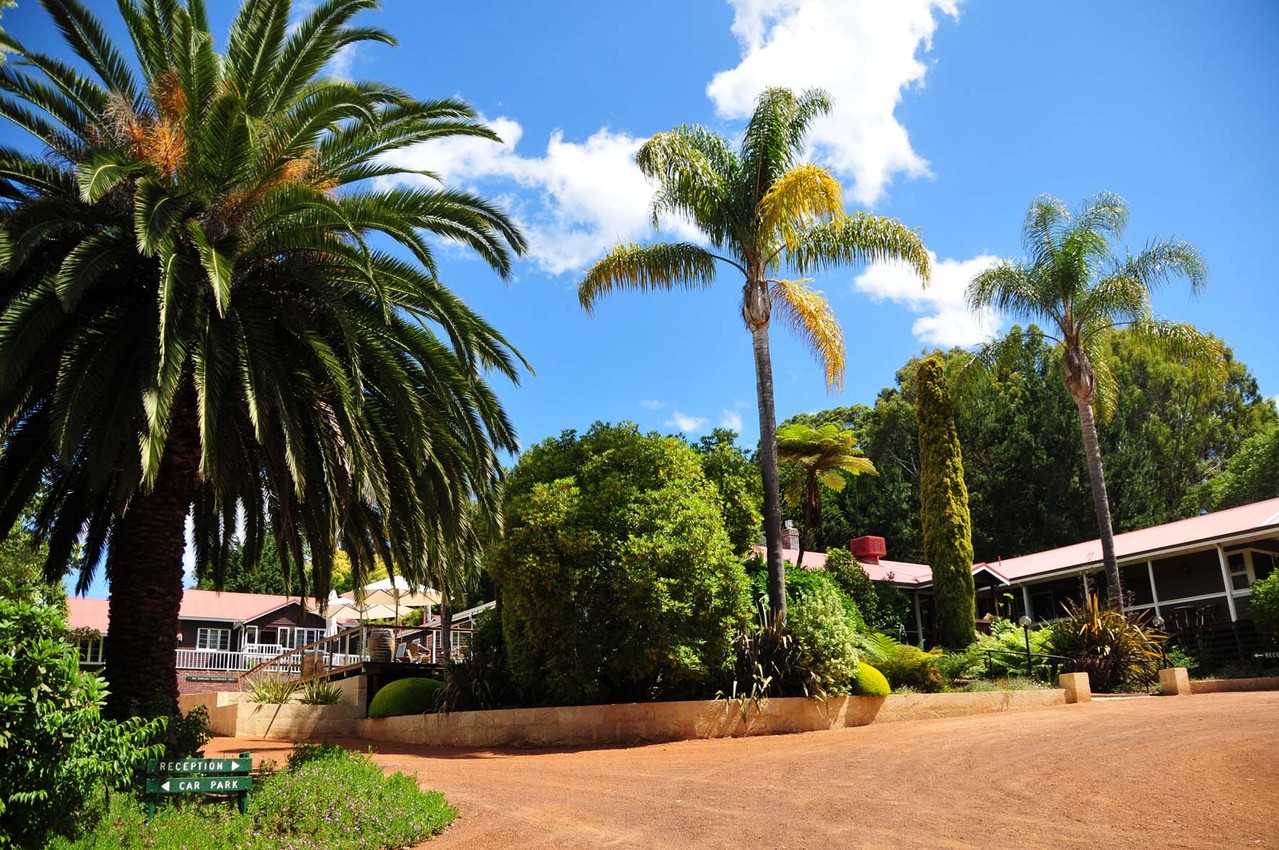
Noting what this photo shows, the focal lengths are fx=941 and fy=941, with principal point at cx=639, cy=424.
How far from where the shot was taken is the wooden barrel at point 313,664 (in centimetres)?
2569

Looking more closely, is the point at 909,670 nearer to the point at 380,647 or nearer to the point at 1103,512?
the point at 1103,512

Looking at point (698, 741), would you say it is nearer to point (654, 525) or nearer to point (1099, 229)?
point (654, 525)

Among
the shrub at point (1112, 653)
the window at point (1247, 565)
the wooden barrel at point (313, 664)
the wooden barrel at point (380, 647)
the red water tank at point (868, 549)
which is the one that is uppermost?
the red water tank at point (868, 549)

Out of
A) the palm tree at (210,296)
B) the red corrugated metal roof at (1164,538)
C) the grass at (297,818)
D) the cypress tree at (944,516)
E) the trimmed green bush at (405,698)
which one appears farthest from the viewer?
the cypress tree at (944,516)

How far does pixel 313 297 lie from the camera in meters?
11.0

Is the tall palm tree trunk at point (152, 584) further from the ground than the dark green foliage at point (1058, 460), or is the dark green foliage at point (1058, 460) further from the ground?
the dark green foliage at point (1058, 460)

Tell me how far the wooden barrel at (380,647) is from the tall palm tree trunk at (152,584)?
500 inches

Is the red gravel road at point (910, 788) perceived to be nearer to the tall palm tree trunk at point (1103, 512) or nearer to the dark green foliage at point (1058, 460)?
the tall palm tree trunk at point (1103, 512)

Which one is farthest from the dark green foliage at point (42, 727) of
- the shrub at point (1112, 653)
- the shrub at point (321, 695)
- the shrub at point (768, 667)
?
the shrub at point (1112, 653)

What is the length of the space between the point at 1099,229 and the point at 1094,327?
2.59 m

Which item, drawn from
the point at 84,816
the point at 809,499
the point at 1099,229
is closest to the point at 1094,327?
the point at 1099,229

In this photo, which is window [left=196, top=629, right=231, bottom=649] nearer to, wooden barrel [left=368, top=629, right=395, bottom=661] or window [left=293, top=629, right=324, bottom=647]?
window [left=293, top=629, right=324, bottom=647]

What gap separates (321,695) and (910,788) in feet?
52.4

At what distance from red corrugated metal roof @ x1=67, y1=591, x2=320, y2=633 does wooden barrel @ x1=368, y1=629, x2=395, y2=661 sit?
20127mm
